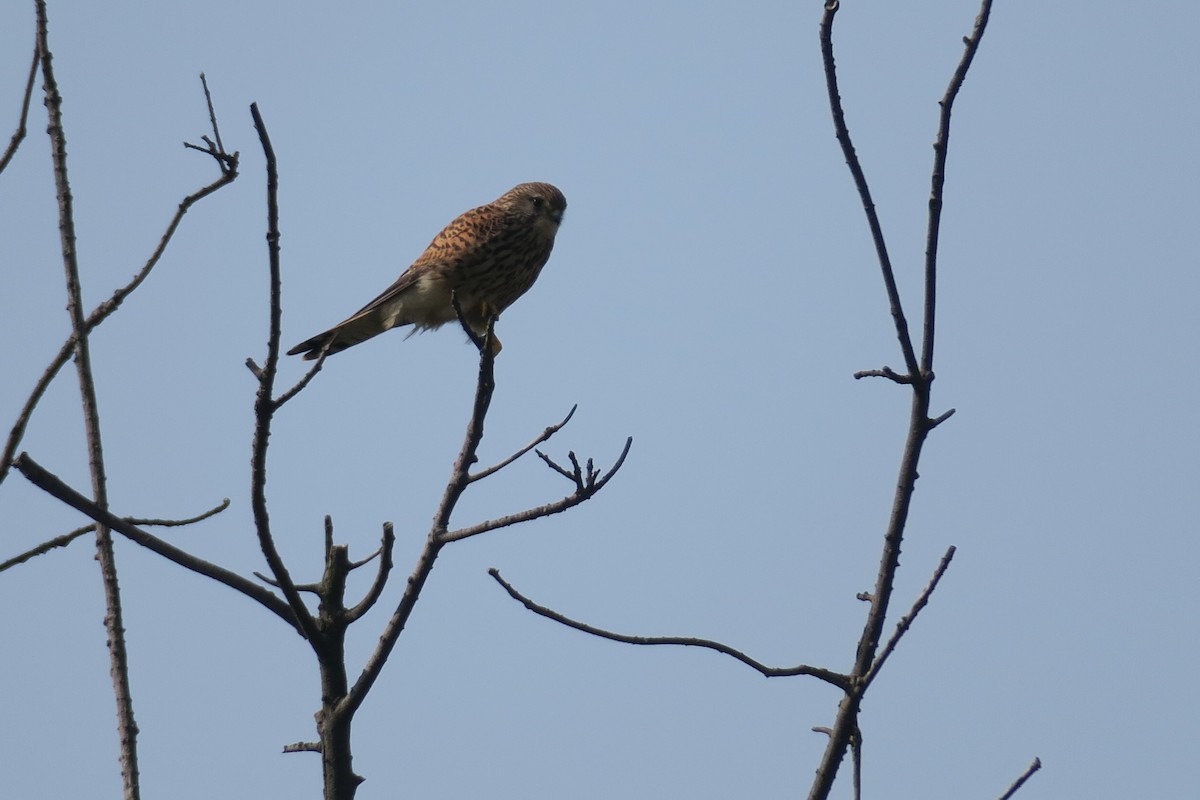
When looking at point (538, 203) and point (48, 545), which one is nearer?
point (48, 545)

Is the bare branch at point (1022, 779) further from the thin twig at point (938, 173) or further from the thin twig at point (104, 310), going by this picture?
the thin twig at point (104, 310)

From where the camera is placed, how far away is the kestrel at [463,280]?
233 inches

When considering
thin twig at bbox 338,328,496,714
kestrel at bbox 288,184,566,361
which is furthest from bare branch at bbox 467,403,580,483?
kestrel at bbox 288,184,566,361

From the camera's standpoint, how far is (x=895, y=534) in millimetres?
2127

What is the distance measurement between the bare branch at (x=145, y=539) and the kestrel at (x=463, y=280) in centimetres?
352

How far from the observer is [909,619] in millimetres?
2141

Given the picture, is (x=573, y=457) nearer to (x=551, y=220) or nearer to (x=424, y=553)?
(x=424, y=553)

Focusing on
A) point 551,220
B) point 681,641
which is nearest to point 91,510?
point 681,641

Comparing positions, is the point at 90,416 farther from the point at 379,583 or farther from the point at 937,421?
the point at 937,421

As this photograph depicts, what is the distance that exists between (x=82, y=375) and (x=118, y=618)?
0.48 meters

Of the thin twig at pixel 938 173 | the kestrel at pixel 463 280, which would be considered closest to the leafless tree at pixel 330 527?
the thin twig at pixel 938 173

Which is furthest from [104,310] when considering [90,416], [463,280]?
[463,280]

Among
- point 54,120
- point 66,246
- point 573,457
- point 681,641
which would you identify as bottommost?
point 681,641

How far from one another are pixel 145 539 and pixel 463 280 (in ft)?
12.4
